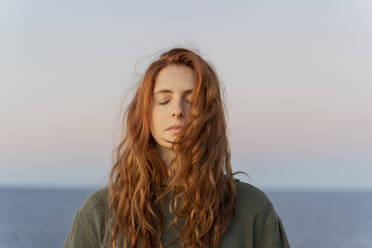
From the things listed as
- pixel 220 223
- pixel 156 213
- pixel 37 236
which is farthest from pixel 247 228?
pixel 37 236

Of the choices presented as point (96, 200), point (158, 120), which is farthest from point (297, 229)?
point (158, 120)

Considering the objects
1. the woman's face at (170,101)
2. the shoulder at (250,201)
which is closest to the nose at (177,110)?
the woman's face at (170,101)

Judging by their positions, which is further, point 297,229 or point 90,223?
point 297,229

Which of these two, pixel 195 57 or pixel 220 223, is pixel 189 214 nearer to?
pixel 220 223

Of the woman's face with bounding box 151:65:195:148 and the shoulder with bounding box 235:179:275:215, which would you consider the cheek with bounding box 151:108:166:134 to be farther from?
the shoulder with bounding box 235:179:275:215

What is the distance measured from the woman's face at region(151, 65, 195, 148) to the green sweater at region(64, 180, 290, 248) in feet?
1.14

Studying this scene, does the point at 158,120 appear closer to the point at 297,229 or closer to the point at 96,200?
the point at 96,200

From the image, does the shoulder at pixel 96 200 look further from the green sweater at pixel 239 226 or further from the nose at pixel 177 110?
the nose at pixel 177 110

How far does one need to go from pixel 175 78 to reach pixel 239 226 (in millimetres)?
662

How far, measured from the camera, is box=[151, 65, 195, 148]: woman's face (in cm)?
207

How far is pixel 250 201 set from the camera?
2193 millimetres

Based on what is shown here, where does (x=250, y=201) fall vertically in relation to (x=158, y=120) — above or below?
below

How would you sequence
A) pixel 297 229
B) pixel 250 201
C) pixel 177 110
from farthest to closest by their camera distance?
pixel 297 229 < pixel 250 201 < pixel 177 110

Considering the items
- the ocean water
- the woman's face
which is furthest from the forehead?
the ocean water
